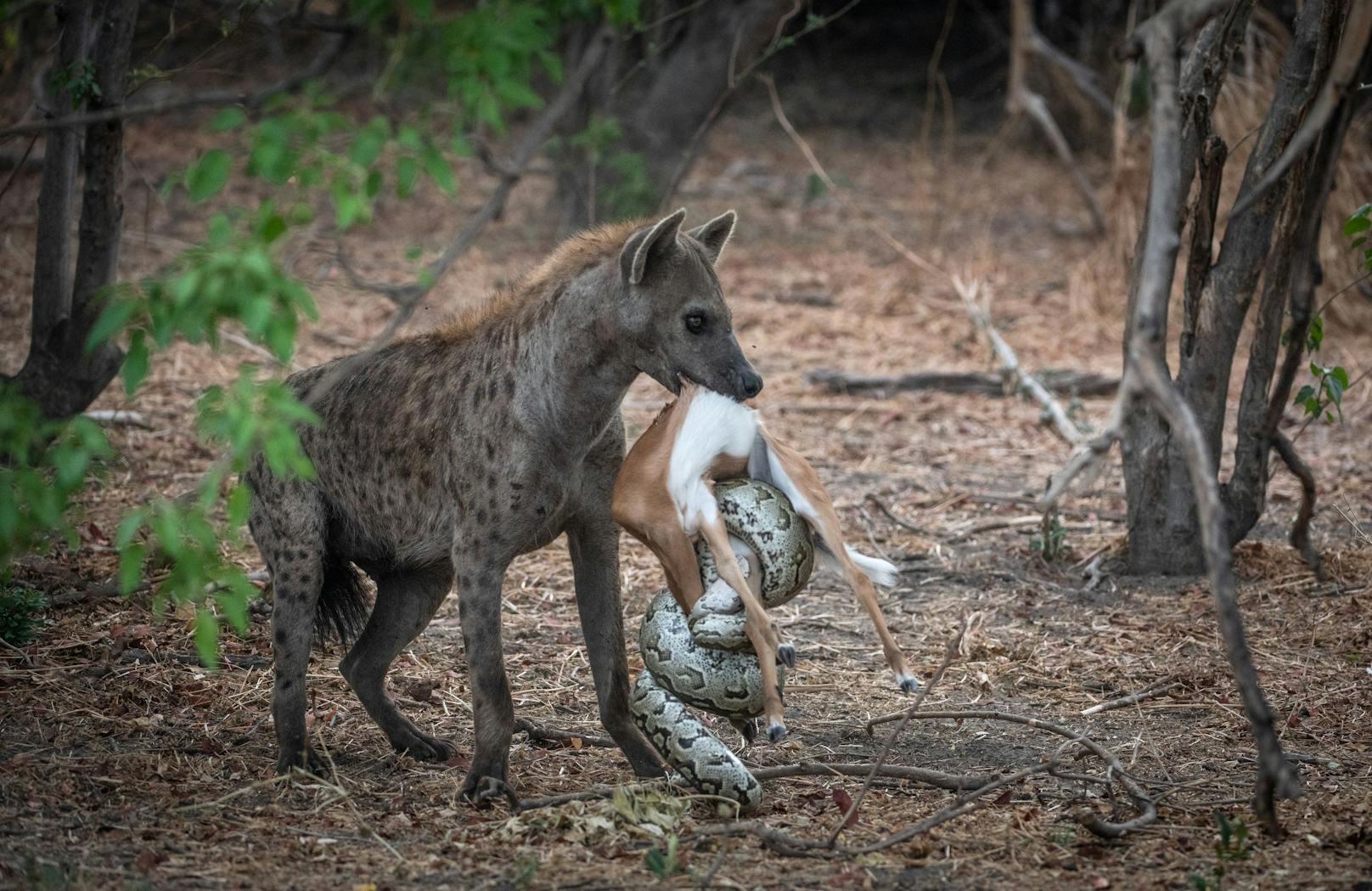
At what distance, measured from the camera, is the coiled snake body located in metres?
3.93

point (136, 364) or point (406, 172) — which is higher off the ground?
point (406, 172)

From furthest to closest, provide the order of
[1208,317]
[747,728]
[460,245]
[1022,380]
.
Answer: [1022,380], [1208,317], [747,728], [460,245]

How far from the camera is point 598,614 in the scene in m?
4.59

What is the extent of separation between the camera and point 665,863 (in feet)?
11.7

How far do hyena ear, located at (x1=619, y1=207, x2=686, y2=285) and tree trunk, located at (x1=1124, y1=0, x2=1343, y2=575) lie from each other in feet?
7.49

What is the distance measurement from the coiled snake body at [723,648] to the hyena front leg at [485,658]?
0.46 meters

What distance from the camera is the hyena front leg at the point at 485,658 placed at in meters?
4.24

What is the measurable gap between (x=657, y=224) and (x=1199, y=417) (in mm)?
2860

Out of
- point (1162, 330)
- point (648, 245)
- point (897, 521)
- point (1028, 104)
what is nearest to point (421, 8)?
point (648, 245)

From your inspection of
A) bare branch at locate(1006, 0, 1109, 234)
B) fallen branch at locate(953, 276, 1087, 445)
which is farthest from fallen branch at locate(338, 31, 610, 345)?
bare branch at locate(1006, 0, 1109, 234)

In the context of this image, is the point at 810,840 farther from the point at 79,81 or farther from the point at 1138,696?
the point at 79,81

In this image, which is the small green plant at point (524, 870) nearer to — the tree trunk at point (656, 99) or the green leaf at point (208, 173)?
the green leaf at point (208, 173)

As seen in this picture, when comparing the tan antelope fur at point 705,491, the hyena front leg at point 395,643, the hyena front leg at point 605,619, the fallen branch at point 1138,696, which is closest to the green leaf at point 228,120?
the tan antelope fur at point 705,491

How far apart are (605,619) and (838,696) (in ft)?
3.57
